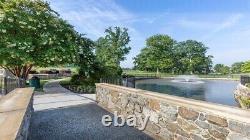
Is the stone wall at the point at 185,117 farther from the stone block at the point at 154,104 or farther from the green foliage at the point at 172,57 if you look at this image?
the green foliage at the point at 172,57

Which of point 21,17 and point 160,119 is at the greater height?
point 21,17

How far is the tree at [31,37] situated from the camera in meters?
14.6

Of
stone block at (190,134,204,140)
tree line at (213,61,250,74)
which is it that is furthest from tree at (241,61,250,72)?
tree line at (213,61,250,74)

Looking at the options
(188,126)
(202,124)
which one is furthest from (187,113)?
(202,124)

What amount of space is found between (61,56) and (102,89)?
6506 millimetres

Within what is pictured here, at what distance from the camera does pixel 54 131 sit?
21.5 ft

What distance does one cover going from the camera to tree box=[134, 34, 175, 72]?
7512cm

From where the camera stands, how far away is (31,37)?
15.7m

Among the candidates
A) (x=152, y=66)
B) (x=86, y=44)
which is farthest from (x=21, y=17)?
(x=152, y=66)

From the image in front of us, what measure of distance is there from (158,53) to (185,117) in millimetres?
71974

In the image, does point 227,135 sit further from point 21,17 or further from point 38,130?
point 21,17

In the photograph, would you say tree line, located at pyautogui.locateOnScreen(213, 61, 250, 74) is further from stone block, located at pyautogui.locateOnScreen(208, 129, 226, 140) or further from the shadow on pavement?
stone block, located at pyautogui.locateOnScreen(208, 129, 226, 140)

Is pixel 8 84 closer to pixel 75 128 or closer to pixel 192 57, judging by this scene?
pixel 75 128

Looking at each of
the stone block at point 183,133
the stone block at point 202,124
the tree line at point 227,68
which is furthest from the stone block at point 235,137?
the tree line at point 227,68
